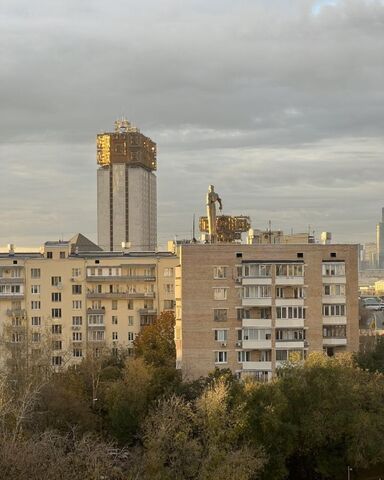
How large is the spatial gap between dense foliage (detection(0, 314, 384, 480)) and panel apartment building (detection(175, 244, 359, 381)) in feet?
10.5

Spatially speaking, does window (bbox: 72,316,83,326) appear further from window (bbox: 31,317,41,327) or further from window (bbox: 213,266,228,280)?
window (bbox: 213,266,228,280)

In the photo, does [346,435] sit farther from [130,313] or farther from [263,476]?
→ [130,313]

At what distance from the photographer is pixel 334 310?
5238cm

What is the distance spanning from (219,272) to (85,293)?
2305 cm

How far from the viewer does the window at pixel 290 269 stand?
51.6m

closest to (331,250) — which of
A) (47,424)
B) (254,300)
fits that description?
(254,300)

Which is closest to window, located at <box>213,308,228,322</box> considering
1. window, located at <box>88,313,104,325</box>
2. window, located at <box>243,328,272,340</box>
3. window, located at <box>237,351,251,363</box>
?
window, located at <box>243,328,272,340</box>

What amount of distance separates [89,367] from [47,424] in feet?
33.2

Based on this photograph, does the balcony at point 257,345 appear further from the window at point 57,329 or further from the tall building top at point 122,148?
the tall building top at point 122,148

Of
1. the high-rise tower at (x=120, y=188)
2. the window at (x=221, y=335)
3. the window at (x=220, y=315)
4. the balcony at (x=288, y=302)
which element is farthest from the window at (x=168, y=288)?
the high-rise tower at (x=120, y=188)

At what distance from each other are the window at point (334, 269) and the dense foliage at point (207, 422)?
18.8 ft

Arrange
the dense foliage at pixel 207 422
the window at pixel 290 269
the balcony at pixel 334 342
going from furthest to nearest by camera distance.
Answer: the balcony at pixel 334 342 < the window at pixel 290 269 < the dense foliage at pixel 207 422

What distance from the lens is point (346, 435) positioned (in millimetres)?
40188

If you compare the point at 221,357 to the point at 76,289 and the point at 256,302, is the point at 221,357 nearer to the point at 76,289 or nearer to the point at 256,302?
the point at 256,302
